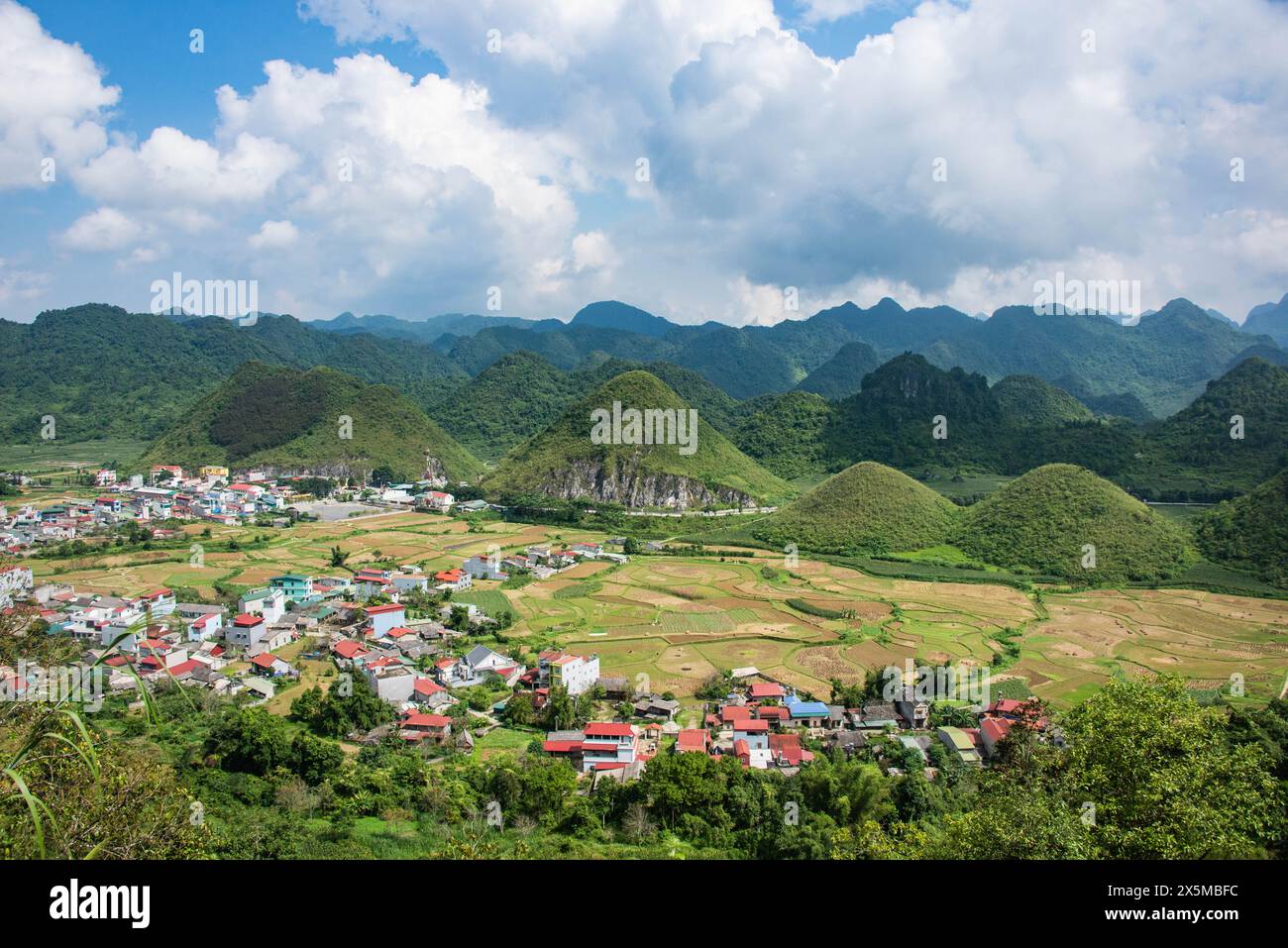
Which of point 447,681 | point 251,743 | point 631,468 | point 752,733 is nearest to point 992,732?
point 752,733

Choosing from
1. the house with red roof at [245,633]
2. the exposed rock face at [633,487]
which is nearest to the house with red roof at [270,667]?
the house with red roof at [245,633]

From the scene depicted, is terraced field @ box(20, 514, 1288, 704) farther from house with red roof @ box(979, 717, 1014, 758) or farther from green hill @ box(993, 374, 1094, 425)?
green hill @ box(993, 374, 1094, 425)

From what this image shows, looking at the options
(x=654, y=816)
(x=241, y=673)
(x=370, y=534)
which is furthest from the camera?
(x=370, y=534)

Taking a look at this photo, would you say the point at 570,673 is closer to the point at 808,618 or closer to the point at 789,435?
the point at 808,618

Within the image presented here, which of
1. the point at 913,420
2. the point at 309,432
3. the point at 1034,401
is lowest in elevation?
the point at 309,432

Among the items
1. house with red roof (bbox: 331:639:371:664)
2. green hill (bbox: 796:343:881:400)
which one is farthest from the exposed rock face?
green hill (bbox: 796:343:881:400)

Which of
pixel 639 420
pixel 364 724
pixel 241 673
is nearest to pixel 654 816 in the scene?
pixel 364 724
